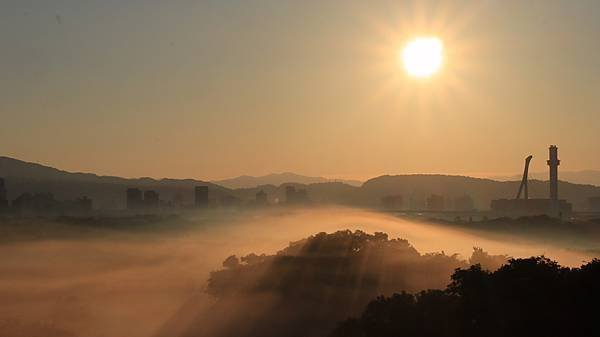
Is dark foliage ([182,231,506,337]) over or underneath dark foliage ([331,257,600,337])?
underneath

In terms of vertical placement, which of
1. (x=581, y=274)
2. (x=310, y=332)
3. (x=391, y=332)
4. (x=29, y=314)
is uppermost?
(x=581, y=274)

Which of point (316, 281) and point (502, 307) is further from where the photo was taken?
point (316, 281)

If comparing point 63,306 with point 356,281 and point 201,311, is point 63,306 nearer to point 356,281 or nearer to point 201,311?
point 201,311

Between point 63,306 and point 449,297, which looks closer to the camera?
point 449,297

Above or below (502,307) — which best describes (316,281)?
below

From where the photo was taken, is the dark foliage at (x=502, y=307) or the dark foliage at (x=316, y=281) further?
the dark foliage at (x=316, y=281)

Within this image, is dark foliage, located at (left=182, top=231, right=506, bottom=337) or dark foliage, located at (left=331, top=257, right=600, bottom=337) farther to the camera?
dark foliage, located at (left=182, top=231, right=506, bottom=337)

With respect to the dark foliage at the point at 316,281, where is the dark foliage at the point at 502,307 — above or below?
above

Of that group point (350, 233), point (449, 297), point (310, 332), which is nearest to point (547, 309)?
point (449, 297)
